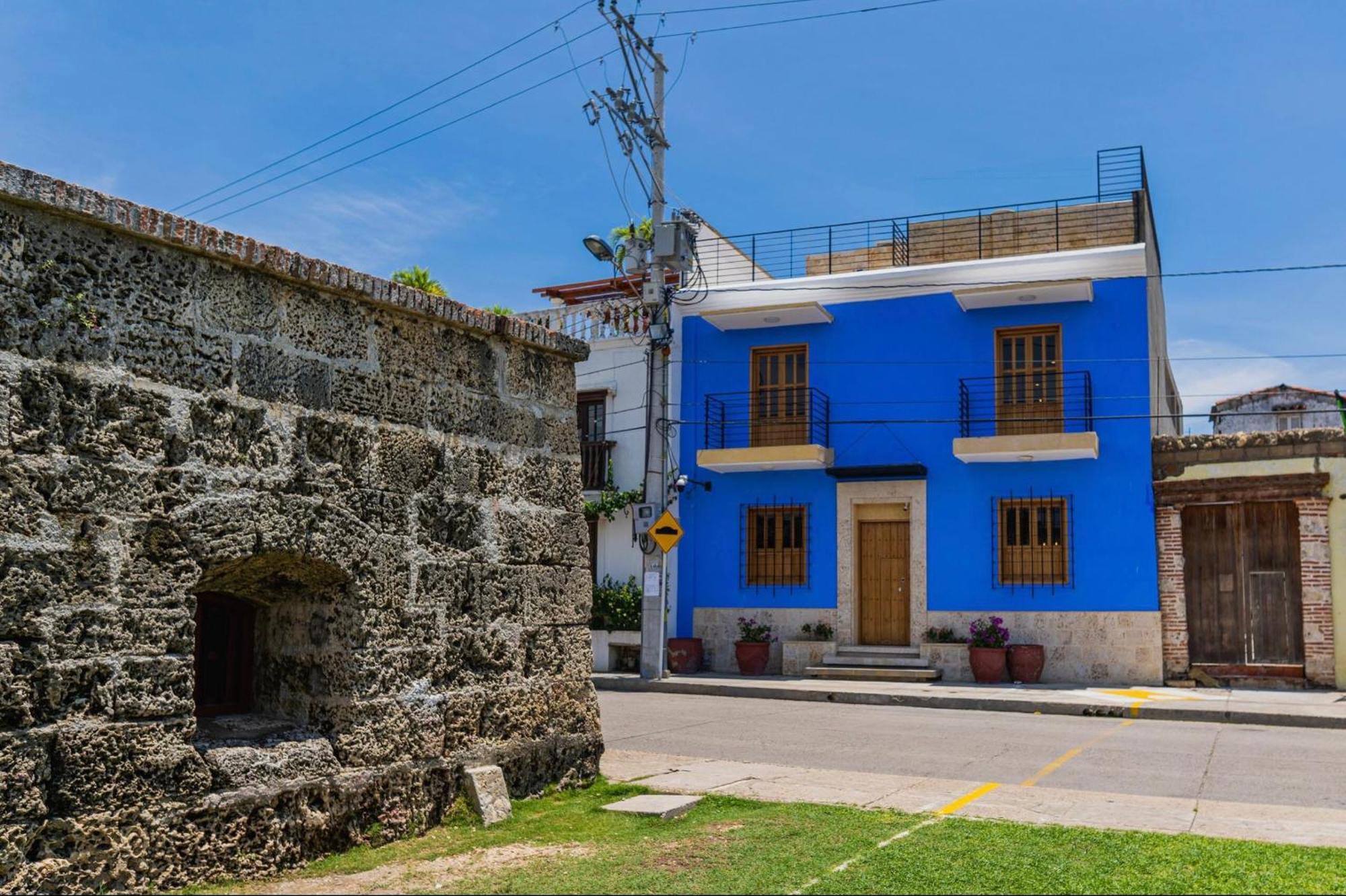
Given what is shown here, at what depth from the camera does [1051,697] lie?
15.6 m

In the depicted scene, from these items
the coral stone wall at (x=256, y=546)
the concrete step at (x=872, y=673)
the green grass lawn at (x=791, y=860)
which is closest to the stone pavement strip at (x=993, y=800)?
the green grass lawn at (x=791, y=860)

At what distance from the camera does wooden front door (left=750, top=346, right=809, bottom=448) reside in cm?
2014

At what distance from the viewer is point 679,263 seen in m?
18.8

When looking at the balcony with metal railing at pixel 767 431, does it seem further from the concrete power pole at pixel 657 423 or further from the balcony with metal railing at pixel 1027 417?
the balcony with metal railing at pixel 1027 417

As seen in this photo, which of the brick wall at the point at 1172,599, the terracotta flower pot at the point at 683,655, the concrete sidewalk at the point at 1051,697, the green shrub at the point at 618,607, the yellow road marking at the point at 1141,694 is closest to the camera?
the concrete sidewalk at the point at 1051,697

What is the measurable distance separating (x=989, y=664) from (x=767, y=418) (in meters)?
5.53

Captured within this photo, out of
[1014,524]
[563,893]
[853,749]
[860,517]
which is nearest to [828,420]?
[860,517]

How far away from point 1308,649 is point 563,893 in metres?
15.6

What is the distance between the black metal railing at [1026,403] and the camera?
18297 mm

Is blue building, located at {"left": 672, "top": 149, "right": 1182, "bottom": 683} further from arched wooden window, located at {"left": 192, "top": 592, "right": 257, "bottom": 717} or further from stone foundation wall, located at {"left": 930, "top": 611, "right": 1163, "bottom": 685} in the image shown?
arched wooden window, located at {"left": 192, "top": 592, "right": 257, "bottom": 717}

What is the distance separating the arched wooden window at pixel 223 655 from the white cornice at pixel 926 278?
1514 centimetres

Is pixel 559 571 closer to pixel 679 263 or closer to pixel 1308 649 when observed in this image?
pixel 679 263

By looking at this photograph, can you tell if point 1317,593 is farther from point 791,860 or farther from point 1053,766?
point 791,860

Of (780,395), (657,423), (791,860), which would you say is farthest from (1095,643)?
(791,860)
